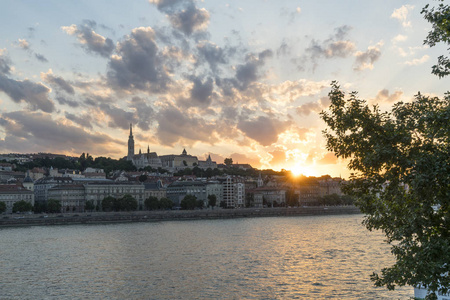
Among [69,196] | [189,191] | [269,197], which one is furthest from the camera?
[269,197]

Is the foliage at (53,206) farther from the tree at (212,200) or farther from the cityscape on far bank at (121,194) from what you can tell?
the tree at (212,200)

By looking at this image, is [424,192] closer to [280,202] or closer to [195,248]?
[195,248]

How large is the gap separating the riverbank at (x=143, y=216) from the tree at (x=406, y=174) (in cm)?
8996

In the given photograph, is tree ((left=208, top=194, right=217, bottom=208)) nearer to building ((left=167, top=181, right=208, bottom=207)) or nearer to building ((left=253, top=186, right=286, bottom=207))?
building ((left=167, top=181, right=208, bottom=207))

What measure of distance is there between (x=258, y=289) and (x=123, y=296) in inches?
289

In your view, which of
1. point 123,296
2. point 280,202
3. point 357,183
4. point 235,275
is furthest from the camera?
point 280,202

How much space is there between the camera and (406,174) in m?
12.7

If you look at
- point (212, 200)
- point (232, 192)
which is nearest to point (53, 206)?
point (212, 200)

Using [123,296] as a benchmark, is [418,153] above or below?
above

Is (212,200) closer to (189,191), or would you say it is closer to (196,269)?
(189,191)

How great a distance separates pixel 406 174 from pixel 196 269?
23.9 metres

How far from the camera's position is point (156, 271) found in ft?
111

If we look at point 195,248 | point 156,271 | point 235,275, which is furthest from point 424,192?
point 195,248

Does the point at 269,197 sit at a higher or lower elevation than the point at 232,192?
lower
